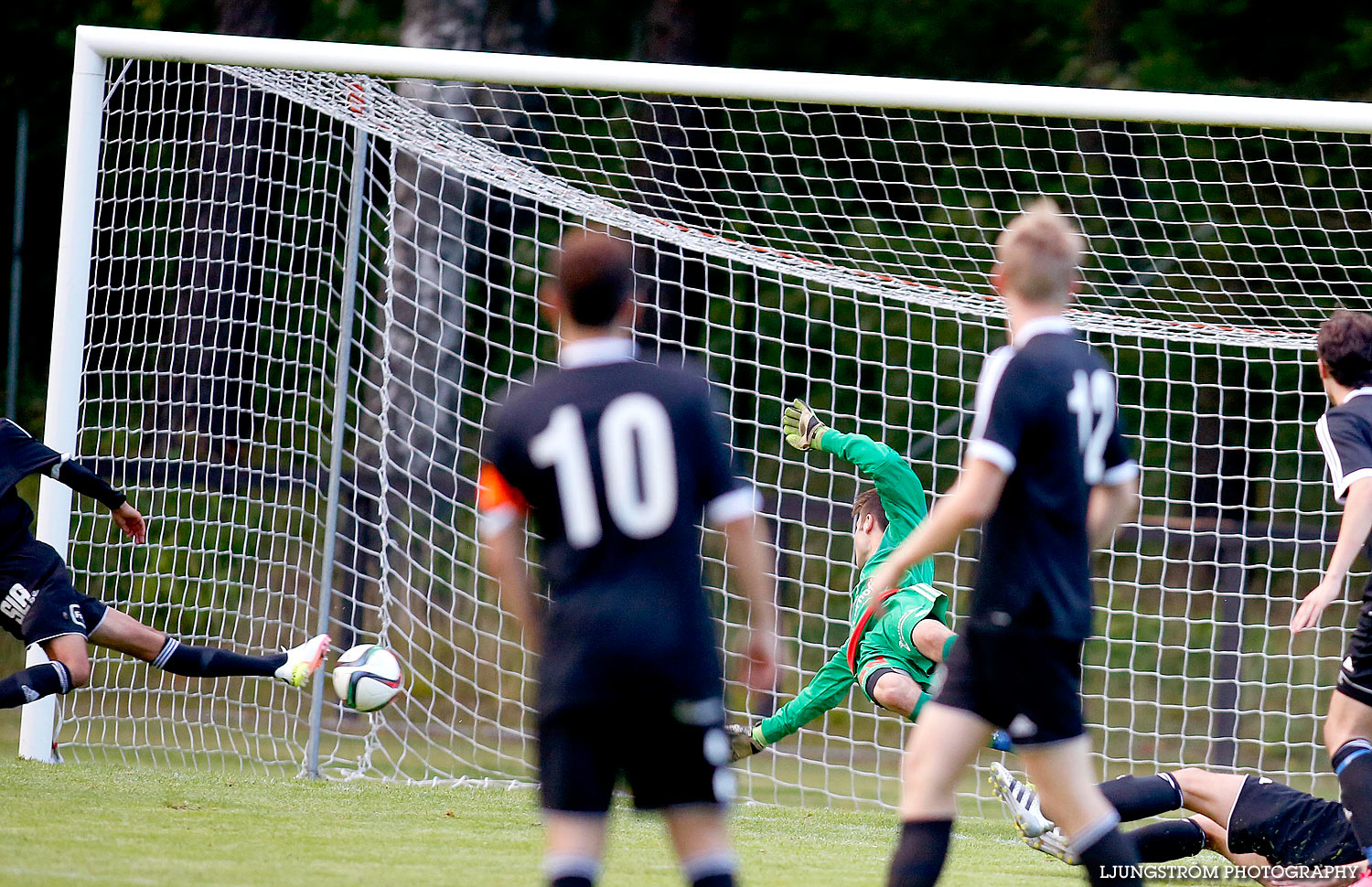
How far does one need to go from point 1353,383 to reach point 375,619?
5.45 m

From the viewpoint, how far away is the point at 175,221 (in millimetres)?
13375

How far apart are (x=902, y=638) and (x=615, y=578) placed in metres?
2.90

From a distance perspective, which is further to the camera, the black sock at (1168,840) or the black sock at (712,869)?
the black sock at (1168,840)

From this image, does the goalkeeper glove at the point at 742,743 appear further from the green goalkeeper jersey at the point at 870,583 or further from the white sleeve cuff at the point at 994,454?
the white sleeve cuff at the point at 994,454

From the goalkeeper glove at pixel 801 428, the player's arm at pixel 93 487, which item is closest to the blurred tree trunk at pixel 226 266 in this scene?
the player's arm at pixel 93 487

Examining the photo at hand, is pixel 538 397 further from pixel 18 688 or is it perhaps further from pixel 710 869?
pixel 18 688

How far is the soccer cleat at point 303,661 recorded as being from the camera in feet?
18.9

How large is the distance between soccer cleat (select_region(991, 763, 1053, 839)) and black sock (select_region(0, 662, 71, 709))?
3350mm

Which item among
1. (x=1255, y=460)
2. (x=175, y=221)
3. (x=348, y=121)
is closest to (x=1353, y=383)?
(x=348, y=121)

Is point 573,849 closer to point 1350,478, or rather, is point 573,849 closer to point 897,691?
point 1350,478

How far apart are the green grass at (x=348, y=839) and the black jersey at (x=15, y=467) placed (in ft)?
2.99

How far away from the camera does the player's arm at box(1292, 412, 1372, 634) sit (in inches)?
165

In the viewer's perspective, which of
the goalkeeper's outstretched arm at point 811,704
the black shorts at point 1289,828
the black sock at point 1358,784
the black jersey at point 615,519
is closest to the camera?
the black jersey at point 615,519

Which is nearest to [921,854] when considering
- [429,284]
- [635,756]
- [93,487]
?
[635,756]
